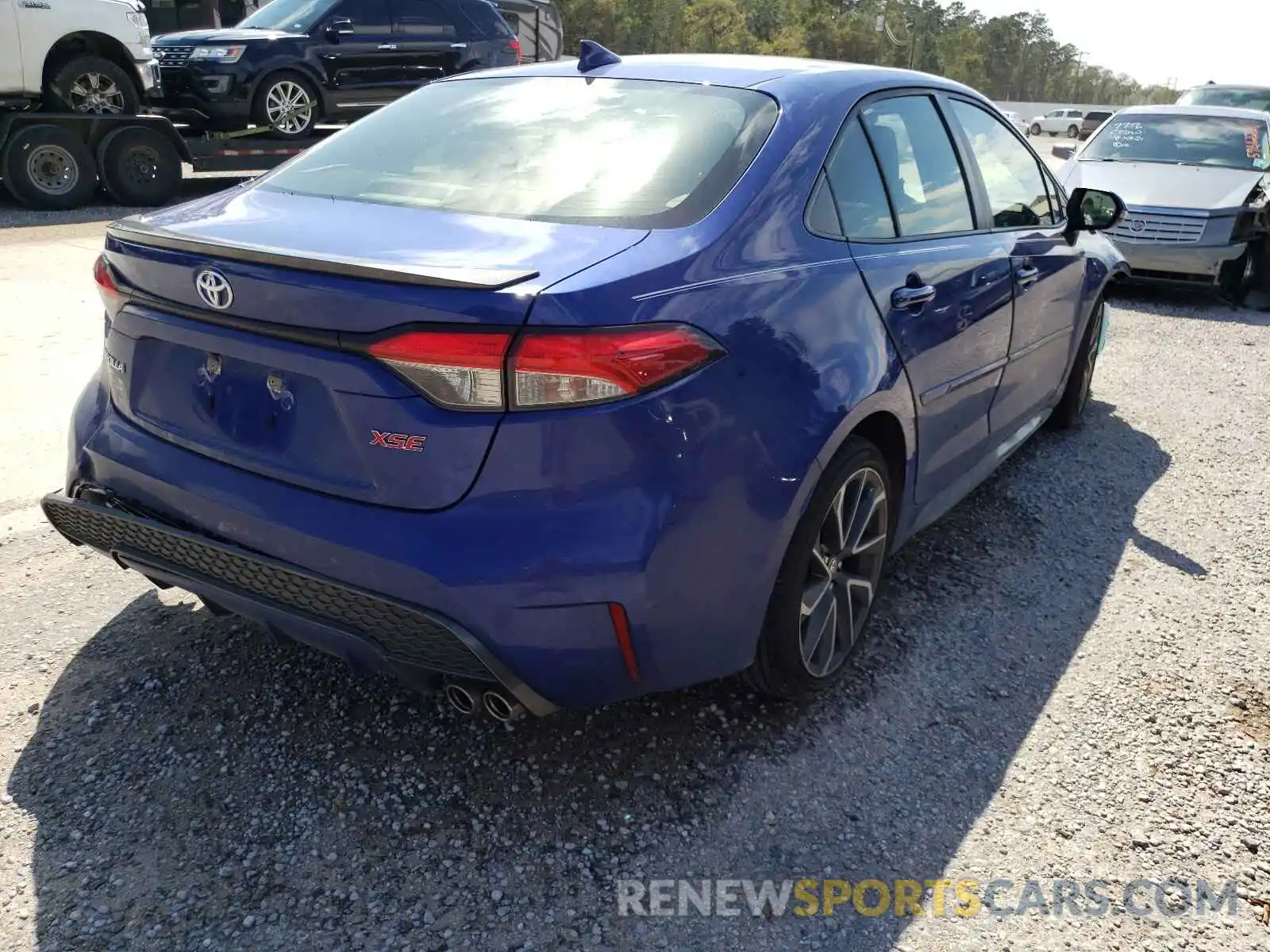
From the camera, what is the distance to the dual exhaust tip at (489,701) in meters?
2.19

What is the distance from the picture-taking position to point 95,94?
1034cm

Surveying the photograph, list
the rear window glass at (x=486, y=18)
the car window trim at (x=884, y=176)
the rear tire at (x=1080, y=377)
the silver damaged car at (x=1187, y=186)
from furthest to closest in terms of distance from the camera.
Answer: the rear window glass at (x=486, y=18), the silver damaged car at (x=1187, y=186), the rear tire at (x=1080, y=377), the car window trim at (x=884, y=176)

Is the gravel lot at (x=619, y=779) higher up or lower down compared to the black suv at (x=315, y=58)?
lower down

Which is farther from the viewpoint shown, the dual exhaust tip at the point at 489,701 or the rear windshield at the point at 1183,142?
the rear windshield at the point at 1183,142

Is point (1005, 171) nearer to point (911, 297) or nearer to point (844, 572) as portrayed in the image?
point (911, 297)

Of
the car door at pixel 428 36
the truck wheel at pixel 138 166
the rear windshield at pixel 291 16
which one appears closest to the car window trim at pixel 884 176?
the truck wheel at pixel 138 166

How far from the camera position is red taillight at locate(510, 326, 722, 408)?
1980 mm

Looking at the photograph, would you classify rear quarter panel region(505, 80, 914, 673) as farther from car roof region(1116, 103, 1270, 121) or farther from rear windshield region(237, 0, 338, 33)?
rear windshield region(237, 0, 338, 33)

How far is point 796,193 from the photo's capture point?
8.49 feet

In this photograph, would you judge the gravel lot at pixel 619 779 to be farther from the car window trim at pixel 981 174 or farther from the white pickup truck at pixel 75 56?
the white pickup truck at pixel 75 56

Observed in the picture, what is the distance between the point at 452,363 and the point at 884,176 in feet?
5.36

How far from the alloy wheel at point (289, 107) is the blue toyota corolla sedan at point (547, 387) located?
9048 millimetres

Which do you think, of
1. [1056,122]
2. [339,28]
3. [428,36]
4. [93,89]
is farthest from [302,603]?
[1056,122]

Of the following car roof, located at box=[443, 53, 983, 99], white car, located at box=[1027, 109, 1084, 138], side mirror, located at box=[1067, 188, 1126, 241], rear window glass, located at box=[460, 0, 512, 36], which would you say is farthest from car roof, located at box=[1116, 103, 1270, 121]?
white car, located at box=[1027, 109, 1084, 138]
